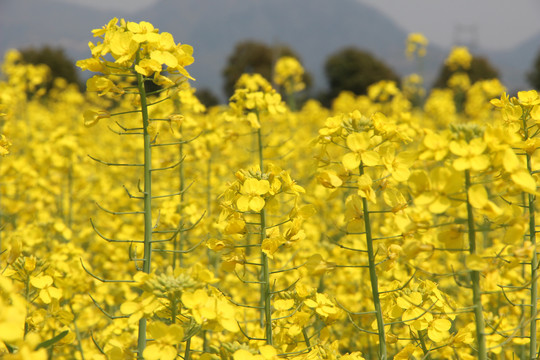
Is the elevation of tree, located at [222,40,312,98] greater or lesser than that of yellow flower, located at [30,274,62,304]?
greater

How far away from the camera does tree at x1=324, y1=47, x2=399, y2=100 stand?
4619 cm

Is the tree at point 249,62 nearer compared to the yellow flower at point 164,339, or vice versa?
the yellow flower at point 164,339

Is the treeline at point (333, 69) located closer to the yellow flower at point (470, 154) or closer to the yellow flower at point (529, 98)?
the yellow flower at point (529, 98)

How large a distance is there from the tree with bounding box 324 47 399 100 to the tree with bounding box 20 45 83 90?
991 inches

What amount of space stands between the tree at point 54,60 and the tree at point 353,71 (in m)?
25.2

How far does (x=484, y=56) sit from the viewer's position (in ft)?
137

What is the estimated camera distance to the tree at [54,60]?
32.8 m

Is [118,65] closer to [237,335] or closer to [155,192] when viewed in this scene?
[237,335]

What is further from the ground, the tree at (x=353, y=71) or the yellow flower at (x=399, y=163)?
the tree at (x=353, y=71)

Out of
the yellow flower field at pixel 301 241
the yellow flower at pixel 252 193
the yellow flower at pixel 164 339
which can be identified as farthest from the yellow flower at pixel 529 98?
the yellow flower at pixel 164 339

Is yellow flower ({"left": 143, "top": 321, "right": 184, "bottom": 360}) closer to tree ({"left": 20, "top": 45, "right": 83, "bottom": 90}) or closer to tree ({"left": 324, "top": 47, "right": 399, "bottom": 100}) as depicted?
tree ({"left": 20, "top": 45, "right": 83, "bottom": 90})

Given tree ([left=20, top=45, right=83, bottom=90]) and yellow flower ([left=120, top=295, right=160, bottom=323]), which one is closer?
yellow flower ([left=120, top=295, right=160, bottom=323])

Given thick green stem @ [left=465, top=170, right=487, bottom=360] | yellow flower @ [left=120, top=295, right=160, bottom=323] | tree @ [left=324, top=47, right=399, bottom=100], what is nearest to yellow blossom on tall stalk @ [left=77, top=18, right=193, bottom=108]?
yellow flower @ [left=120, top=295, right=160, bottom=323]

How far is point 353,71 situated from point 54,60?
28171 mm
